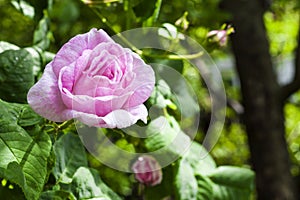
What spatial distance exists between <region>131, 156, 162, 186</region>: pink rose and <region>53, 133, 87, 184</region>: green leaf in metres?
0.09

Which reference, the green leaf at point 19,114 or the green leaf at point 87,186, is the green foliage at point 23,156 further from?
the green leaf at point 87,186

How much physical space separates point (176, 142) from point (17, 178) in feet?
1.12

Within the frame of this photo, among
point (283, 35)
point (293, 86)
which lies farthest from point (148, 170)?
point (283, 35)

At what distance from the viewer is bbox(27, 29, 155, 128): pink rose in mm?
458

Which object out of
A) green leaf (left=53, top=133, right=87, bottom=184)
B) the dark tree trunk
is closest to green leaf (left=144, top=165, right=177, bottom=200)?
green leaf (left=53, top=133, right=87, bottom=184)

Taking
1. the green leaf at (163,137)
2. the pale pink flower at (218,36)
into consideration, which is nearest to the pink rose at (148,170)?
the green leaf at (163,137)

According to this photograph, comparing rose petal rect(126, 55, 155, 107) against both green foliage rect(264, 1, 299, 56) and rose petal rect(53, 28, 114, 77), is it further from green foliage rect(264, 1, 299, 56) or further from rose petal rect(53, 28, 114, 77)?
green foliage rect(264, 1, 299, 56)

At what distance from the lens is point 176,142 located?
30.2 inches

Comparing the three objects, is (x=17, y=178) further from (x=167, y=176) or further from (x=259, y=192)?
(x=259, y=192)

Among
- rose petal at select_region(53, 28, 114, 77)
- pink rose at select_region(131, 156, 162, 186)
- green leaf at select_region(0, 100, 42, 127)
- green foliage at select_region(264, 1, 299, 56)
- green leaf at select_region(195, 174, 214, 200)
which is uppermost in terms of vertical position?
rose petal at select_region(53, 28, 114, 77)

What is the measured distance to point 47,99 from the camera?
1.54ft

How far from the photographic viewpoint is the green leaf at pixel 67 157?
659 mm

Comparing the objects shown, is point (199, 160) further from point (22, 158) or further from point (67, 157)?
point (22, 158)

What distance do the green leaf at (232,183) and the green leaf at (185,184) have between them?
5cm
